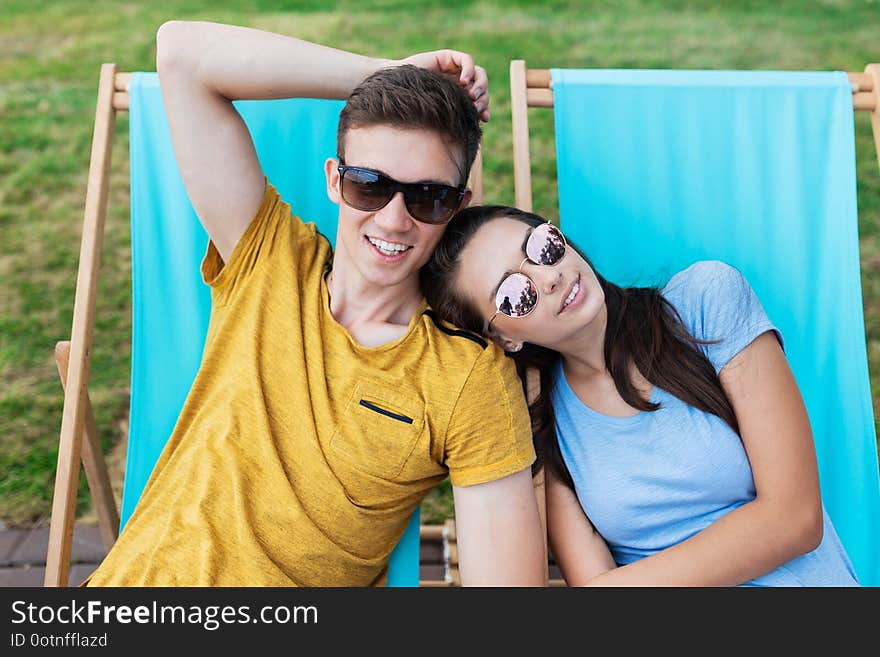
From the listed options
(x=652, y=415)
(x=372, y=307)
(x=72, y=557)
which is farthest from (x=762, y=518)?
(x=72, y=557)

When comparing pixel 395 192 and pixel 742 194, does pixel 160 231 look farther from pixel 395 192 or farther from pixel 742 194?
pixel 742 194

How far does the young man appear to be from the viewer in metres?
2.07

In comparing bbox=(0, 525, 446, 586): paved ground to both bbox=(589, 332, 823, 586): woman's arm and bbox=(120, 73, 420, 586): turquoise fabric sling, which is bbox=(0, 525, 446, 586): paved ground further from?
bbox=(589, 332, 823, 586): woman's arm

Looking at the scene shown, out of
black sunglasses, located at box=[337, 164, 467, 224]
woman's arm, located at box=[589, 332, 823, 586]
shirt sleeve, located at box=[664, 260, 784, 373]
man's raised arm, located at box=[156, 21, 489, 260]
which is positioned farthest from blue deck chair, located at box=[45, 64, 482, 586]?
woman's arm, located at box=[589, 332, 823, 586]

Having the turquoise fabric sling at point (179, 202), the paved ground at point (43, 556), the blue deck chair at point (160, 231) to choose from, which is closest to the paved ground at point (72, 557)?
the paved ground at point (43, 556)

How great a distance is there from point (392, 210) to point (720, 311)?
0.83m

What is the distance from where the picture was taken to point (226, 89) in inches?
Result: 86.0

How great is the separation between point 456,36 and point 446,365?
173 inches

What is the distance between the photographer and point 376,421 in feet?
7.00

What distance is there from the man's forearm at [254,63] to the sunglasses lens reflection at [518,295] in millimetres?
631

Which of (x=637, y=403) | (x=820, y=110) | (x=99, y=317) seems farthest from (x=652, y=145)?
(x=99, y=317)

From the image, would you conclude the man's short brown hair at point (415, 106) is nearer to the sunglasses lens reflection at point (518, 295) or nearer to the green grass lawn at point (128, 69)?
the sunglasses lens reflection at point (518, 295)
